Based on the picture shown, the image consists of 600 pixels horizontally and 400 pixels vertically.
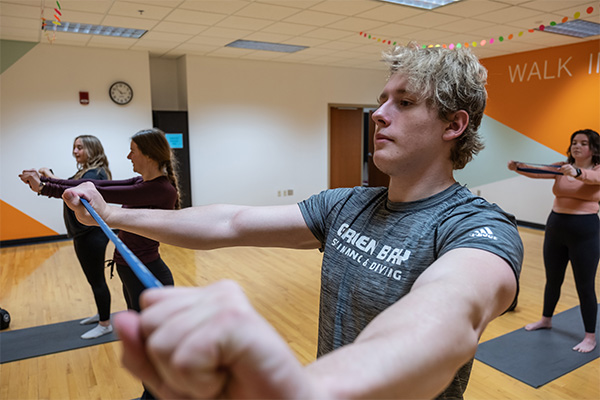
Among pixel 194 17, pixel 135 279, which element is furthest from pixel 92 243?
pixel 194 17

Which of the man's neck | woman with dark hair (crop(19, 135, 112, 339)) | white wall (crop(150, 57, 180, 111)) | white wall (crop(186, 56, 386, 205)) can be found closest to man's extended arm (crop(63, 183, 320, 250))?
the man's neck

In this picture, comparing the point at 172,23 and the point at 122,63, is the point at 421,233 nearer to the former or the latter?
the point at 172,23

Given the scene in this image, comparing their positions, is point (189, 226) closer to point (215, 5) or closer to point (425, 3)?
point (215, 5)

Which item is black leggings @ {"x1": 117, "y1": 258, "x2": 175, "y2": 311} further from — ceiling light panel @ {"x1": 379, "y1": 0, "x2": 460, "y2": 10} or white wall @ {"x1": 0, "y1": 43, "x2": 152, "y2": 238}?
white wall @ {"x1": 0, "y1": 43, "x2": 152, "y2": 238}

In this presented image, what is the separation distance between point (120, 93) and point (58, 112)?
94 centimetres

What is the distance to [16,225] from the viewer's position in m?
Answer: 6.43

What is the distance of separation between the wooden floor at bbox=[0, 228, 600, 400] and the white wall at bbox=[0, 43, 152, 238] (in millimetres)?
1063

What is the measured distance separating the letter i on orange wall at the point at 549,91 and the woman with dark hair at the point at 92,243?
17.3 ft

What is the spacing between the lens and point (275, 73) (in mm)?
8398

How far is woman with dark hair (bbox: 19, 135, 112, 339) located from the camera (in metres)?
3.32

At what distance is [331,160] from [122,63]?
4.49 meters

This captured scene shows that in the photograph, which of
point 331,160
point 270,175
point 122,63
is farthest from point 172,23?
point 331,160

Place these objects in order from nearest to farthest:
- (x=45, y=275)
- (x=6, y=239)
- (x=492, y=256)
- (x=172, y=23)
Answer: (x=492, y=256)
(x=45, y=275)
(x=172, y=23)
(x=6, y=239)

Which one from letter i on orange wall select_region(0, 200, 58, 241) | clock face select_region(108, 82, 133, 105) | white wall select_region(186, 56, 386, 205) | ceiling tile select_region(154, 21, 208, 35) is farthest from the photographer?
white wall select_region(186, 56, 386, 205)
